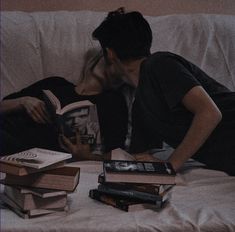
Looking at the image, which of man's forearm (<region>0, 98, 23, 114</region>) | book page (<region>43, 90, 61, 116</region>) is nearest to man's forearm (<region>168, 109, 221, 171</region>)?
book page (<region>43, 90, 61, 116</region>)

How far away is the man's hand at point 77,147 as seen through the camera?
156 centimetres

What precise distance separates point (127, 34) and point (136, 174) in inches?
23.9

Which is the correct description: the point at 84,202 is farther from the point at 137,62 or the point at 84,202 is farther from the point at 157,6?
the point at 157,6

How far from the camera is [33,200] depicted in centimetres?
104

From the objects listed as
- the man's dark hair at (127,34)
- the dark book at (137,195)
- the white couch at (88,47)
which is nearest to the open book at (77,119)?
the white couch at (88,47)

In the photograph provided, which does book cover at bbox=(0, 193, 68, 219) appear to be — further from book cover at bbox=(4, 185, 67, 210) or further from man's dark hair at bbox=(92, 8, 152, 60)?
man's dark hair at bbox=(92, 8, 152, 60)

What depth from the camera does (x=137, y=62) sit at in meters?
1.59

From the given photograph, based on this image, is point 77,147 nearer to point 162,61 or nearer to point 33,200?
point 162,61

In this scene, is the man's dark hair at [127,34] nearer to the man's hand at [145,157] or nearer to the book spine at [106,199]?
the man's hand at [145,157]

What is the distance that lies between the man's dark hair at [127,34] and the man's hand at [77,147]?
1.11 feet

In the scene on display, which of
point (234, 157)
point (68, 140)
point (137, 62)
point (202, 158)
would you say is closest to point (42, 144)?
point (68, 140)

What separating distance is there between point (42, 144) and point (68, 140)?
0.11 m

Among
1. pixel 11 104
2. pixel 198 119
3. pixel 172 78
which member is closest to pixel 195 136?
pixel 198 119

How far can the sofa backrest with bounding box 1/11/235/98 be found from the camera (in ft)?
5.51
